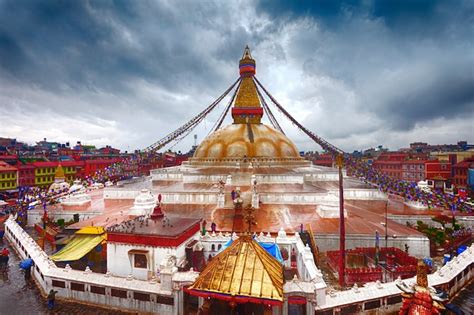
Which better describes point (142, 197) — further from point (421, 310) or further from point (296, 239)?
point (421, 310)

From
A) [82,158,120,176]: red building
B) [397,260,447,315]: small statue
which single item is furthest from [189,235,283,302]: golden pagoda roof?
[82,158,120,176]: red building

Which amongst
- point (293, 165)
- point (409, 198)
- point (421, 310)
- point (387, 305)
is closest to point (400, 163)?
point (293, 165)

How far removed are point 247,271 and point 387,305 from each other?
18.1 feet

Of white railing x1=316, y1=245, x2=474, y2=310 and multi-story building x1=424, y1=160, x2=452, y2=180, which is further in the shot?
multi-story building x1=424, y1=160, x2=452, y2=180

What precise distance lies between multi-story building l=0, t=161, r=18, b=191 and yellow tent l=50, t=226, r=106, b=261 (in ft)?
104

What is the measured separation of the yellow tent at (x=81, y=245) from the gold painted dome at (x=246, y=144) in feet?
60.8

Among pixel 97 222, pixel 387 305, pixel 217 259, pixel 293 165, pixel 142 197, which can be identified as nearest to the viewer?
pixel 217 259

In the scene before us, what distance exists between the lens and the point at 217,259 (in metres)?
4.87

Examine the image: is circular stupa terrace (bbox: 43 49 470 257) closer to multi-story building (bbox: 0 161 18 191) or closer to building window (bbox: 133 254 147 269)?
building window (bbox: 133 254 147 269)

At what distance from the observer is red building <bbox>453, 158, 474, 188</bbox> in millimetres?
34466

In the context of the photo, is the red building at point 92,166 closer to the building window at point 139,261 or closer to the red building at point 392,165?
the building window at point 139,261

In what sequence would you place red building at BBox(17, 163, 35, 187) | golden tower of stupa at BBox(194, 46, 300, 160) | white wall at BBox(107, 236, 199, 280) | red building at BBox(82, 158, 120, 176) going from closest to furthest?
1. white wall at BBox(107, 236, 199, 280)
2. golden tower of stupa at BBox(194, 46, 300, 160)
3. red building at BBox(17, 163, 35, 187)
4. red building at BBox(82, 158, 120, 176)

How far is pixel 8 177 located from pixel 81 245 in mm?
33154

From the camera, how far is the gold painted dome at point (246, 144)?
95.5 ft
